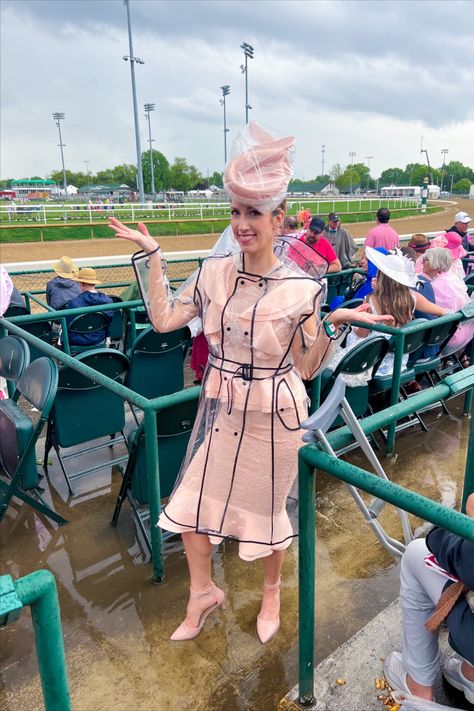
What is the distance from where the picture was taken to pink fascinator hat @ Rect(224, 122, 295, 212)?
76.0 inches

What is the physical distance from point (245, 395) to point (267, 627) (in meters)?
1.01

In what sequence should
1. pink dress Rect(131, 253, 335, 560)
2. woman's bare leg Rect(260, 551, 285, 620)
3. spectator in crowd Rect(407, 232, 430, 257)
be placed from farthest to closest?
spectator in crowd Rect(407, 232, 430, 257), woman's bare leg Rect(260, 551, 285, 620), pink dress Rect(131, 253, 335, 560)

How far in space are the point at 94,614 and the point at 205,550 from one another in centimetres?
Result: 63

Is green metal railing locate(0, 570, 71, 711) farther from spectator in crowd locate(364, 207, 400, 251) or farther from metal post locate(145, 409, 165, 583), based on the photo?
spectator in crowd locate(364, 207, 400, 251)

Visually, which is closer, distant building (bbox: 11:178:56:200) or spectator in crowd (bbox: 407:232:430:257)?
spectator in crowd (bbox: 407:232:430:257)

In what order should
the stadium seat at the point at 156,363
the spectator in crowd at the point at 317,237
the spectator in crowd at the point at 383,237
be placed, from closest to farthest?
1. the stadium seat at the point at 156,363
2. the spectator in crowd at the point at 317,237
3. the spectator in crowd at the point at 383,237

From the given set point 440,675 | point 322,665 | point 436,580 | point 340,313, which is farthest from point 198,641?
point 340,313

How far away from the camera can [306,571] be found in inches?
69.2

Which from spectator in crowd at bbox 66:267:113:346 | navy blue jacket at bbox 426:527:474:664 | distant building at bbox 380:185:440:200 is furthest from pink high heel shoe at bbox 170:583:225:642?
distant building at bbox 380:185:440:200

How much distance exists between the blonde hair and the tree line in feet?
244

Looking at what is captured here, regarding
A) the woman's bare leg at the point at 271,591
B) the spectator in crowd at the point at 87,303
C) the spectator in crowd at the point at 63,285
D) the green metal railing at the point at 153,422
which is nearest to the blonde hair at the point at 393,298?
the green metal railing at the point at 153,422

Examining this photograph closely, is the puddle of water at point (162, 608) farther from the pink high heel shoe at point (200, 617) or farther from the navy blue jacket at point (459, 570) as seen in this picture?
the navy blue jacket at point (459, 570)

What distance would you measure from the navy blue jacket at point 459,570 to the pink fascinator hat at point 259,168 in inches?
47.9

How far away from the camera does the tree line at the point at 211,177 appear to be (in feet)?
312
